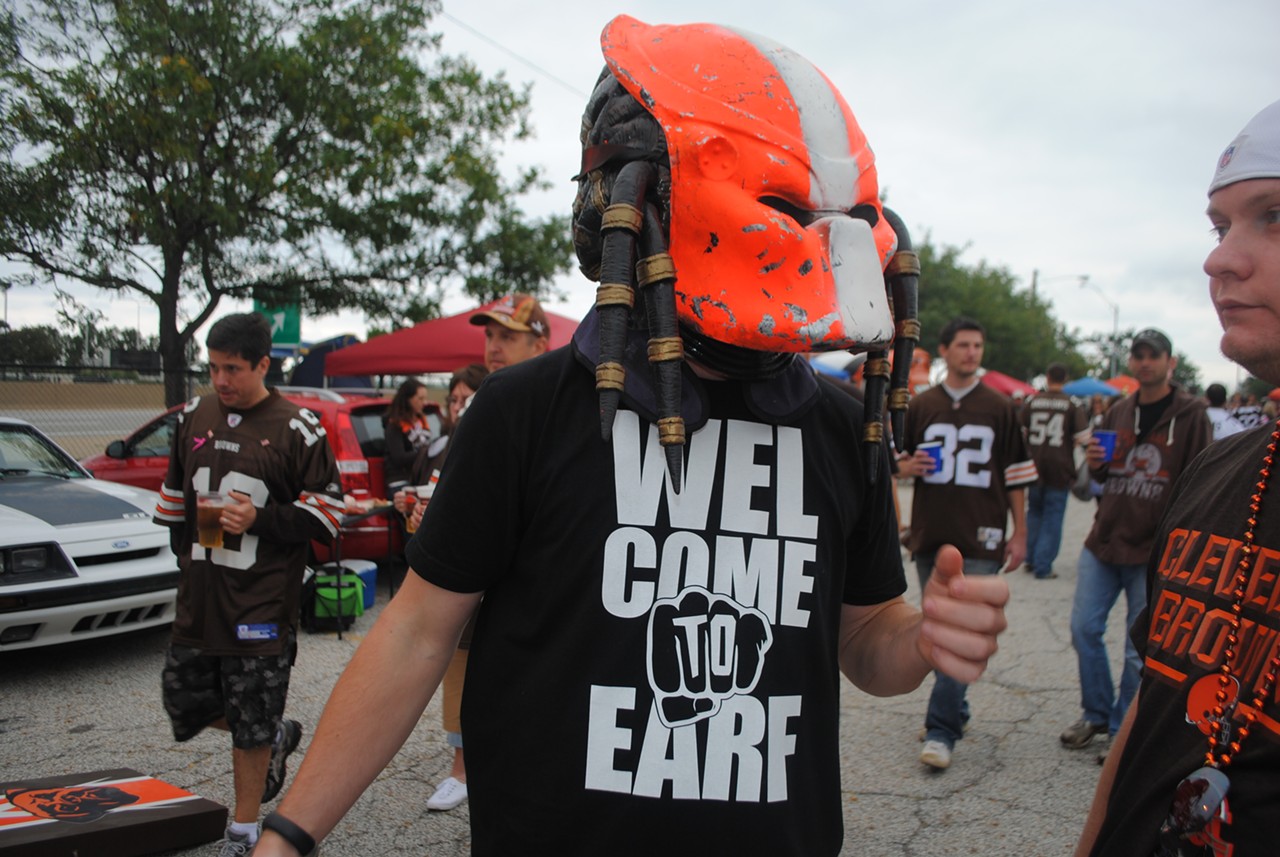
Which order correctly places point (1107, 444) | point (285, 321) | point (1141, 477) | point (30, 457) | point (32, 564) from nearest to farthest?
point (1141, 477)
point (1107, 444)
point (32, 564)
point (30, 457)
point (285, 321)

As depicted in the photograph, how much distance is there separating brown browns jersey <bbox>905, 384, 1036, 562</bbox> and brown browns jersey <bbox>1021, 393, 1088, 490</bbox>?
14.4 feet

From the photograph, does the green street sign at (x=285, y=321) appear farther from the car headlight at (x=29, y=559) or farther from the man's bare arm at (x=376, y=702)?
the man's bare arm at (x=376, y=702)

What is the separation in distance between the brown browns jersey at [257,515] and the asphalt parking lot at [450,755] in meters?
0.90

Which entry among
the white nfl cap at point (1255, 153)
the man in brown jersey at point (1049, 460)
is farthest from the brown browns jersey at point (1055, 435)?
the white nfl cap at point (1255, 153)

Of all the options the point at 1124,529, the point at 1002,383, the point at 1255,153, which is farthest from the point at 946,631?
the point at 1002,383

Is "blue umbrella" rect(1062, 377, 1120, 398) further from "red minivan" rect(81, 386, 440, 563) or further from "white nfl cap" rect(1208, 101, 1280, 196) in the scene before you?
"white nfl cap" rect(1208, 101, 1280, 196)

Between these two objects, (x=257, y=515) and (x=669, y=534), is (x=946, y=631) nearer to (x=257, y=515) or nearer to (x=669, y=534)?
(x=669, y=534)

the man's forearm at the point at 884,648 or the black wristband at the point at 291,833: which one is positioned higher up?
the man's forearm at the point at 884,648

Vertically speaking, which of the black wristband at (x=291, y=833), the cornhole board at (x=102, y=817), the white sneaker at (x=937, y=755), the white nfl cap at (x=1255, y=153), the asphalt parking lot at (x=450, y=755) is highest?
the white nfl cap at (x=1255, y=153)

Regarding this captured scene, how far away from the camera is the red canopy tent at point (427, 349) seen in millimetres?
11156

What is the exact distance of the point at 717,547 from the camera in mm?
1417

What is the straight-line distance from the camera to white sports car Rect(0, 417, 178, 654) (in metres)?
5.01

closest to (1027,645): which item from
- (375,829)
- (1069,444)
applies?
(1069,444)

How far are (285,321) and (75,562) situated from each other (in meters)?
9.91
